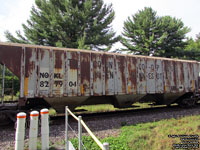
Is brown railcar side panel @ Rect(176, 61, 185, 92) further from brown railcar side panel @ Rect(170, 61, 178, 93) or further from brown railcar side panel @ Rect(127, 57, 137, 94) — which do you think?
brown railcar side panel @ Rect(127, 57, 137, 94)

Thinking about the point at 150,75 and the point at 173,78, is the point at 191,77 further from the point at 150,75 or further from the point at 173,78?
the point at 150,75

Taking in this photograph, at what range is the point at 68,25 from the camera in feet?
61.5

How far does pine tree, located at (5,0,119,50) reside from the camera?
18.5 meters

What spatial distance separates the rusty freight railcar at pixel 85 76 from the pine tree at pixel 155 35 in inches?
552

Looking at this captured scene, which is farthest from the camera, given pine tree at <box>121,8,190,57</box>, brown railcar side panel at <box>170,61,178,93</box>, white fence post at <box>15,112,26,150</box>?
pine tree at <box>121,8,190,57</box>

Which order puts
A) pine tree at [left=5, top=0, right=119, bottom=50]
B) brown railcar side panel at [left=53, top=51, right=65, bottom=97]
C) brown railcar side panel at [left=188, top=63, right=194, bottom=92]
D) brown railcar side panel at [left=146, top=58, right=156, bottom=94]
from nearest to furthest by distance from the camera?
brown railcar side panel at [left=53, top=51, right=65, bottom=97] < brown railcar side panel at [left=146, top=58, right=156, bottom=94] < brown railcar side panel at [left=188, top=63, right=194, bottom=92] < pine tree at [left=5, top=0, right=119, bottom=50]

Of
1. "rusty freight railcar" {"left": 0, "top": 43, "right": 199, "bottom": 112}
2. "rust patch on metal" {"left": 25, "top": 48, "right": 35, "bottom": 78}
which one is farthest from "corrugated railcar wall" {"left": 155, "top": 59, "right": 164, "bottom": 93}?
"rust patch on metal" {"left": 25, "top": 48, "right": 35, "bottom": 78}

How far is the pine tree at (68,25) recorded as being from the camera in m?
18.5

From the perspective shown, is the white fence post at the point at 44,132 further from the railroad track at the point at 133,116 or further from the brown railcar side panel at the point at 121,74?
the brown railcar side panel at the point at 121,74

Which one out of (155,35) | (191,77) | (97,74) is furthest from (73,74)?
(155,35)

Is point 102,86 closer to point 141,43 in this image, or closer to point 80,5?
point 80,5

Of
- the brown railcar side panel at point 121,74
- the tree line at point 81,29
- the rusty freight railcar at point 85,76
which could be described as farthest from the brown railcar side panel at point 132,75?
the tree line at point 81,29

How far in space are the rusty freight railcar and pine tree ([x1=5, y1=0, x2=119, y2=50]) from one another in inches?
387

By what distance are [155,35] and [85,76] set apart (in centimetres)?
2066
